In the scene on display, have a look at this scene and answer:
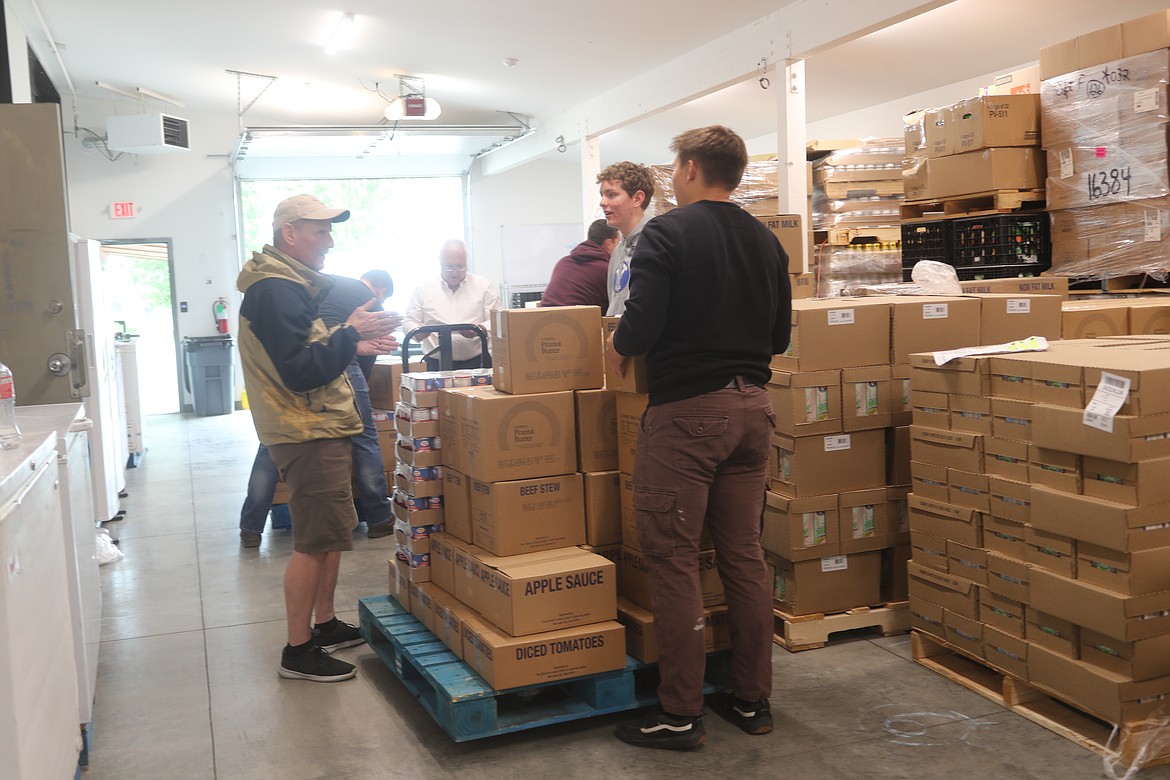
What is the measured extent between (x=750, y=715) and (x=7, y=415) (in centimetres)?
226

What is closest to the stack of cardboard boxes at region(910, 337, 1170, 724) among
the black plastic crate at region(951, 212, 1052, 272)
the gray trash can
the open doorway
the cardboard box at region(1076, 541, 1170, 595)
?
the cardboard box at region(1076, 541, 1170, 595)

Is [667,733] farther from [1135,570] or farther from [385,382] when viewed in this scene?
[385,382]

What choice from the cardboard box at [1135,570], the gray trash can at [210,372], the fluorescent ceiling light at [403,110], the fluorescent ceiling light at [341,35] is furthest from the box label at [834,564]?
the gray trash can at [210,372]

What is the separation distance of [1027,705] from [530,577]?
1.65 m

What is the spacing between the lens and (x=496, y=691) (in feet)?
9.61

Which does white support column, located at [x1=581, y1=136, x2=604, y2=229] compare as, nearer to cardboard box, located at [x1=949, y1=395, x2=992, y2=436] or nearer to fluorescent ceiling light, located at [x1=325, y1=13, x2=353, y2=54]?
fluorescent ceiling light, located at [x1=325, y1=13, x2=353, y2=54]

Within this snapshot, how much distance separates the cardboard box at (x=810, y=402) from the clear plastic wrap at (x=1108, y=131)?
2.22m

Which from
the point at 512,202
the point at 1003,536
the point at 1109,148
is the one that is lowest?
the point at 1003,536

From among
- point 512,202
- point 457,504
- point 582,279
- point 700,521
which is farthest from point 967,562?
point 512,202

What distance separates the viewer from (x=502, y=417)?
3193mm

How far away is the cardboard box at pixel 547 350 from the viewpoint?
3258 mm

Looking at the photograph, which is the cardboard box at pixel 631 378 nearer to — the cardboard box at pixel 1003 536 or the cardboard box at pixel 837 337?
the cardboard box at pixel 837 337

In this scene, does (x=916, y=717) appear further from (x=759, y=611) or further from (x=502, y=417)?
(x=502, y=417)

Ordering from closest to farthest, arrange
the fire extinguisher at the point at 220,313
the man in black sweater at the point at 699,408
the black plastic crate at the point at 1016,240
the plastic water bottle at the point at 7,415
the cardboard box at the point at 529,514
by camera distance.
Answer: the plastic water bottle at the point at 7,415, the man in black sweater at the point at 699,408, the cardboard box at the point at 529,514, the black plastic crate at the point at 1016,240, the fire extinguisher at the point at 220,313
